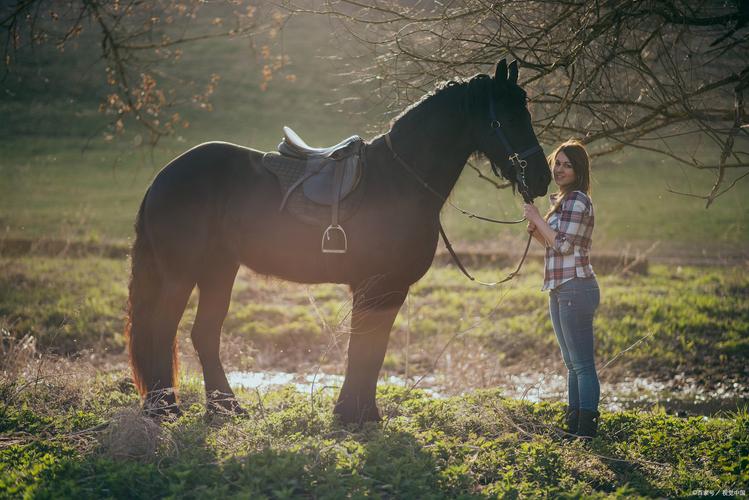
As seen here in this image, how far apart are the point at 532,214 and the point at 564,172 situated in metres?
0.44

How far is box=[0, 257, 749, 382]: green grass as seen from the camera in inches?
375

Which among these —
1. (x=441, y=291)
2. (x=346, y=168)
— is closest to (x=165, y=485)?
(x=346, y=168)

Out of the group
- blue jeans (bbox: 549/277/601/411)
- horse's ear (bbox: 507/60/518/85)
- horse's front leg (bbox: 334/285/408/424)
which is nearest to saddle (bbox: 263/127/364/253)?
horse's front leg (bbox: 334/285/408/424)

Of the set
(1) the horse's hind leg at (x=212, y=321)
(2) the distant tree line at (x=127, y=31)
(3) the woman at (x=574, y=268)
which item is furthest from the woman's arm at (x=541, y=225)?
(2) the distant tree line at (x=127, y=31)

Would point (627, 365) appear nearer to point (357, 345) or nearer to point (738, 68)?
point (738, 68)

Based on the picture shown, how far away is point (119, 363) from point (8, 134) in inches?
721

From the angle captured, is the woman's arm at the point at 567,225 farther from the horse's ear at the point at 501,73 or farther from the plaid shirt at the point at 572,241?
the horse's ear at the point at 501,73

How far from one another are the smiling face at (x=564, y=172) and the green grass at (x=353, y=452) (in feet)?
6.17

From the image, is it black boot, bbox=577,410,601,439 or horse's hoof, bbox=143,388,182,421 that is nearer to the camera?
black boot, bbox=577,410,601,439

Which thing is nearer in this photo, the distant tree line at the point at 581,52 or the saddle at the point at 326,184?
the saddle at the point at 326,184

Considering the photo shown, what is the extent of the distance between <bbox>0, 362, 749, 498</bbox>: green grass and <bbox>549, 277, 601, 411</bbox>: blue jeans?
404 mm

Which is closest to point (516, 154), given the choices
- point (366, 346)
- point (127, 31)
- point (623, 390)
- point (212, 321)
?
point (366, 346)

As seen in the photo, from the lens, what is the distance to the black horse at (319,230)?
5.26 m

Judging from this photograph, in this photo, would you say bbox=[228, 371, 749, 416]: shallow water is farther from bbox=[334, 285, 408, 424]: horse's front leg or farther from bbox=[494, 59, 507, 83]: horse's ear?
bbox=[494, 59, 507, 83]: horse's ear
